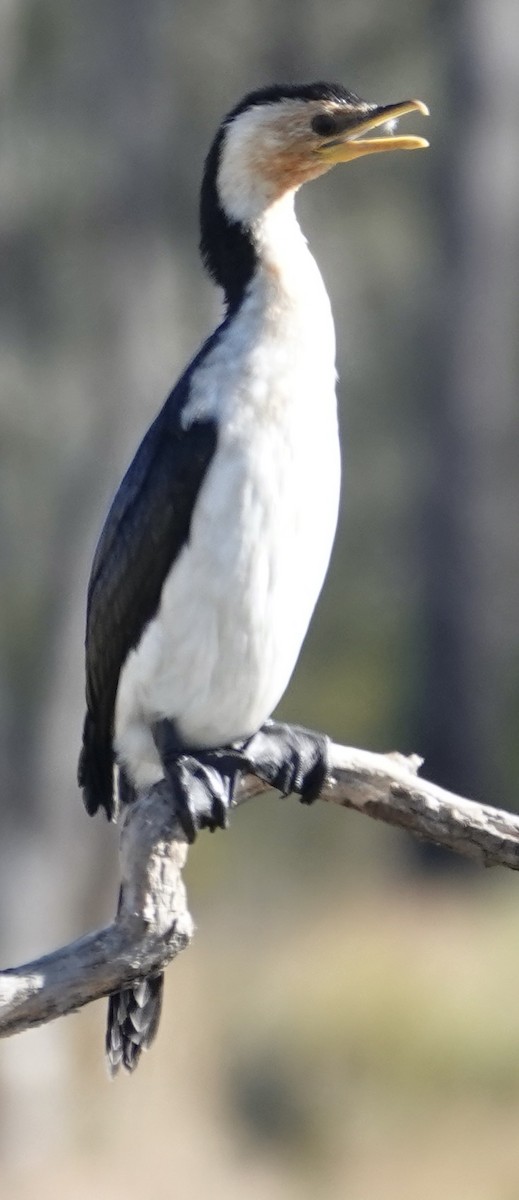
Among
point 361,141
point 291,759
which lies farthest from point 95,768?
point 361,141

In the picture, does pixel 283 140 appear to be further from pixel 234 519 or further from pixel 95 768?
pixel 95 768

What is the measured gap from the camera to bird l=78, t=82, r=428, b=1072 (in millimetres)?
4578

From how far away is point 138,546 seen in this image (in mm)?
4754

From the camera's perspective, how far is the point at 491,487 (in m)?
14.9

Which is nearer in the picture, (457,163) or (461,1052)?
(461,1052)

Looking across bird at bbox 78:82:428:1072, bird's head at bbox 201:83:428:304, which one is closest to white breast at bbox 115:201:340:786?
bird at bbox 78:82:428:1072

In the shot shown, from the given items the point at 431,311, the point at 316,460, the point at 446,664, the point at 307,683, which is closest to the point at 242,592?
the point at 316,460

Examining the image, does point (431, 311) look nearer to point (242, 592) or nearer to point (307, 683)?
point (307, 683)

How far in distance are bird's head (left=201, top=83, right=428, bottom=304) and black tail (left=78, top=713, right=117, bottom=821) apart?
1131mm

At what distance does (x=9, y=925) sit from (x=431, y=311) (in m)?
9.16

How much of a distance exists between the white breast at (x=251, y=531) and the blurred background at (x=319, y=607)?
5.94 metres

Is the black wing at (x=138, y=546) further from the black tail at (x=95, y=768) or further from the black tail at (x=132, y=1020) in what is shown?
the black tail at (x=132, y=1020)

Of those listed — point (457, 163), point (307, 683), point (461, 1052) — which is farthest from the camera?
point (307, 683)

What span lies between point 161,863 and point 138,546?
876mm
